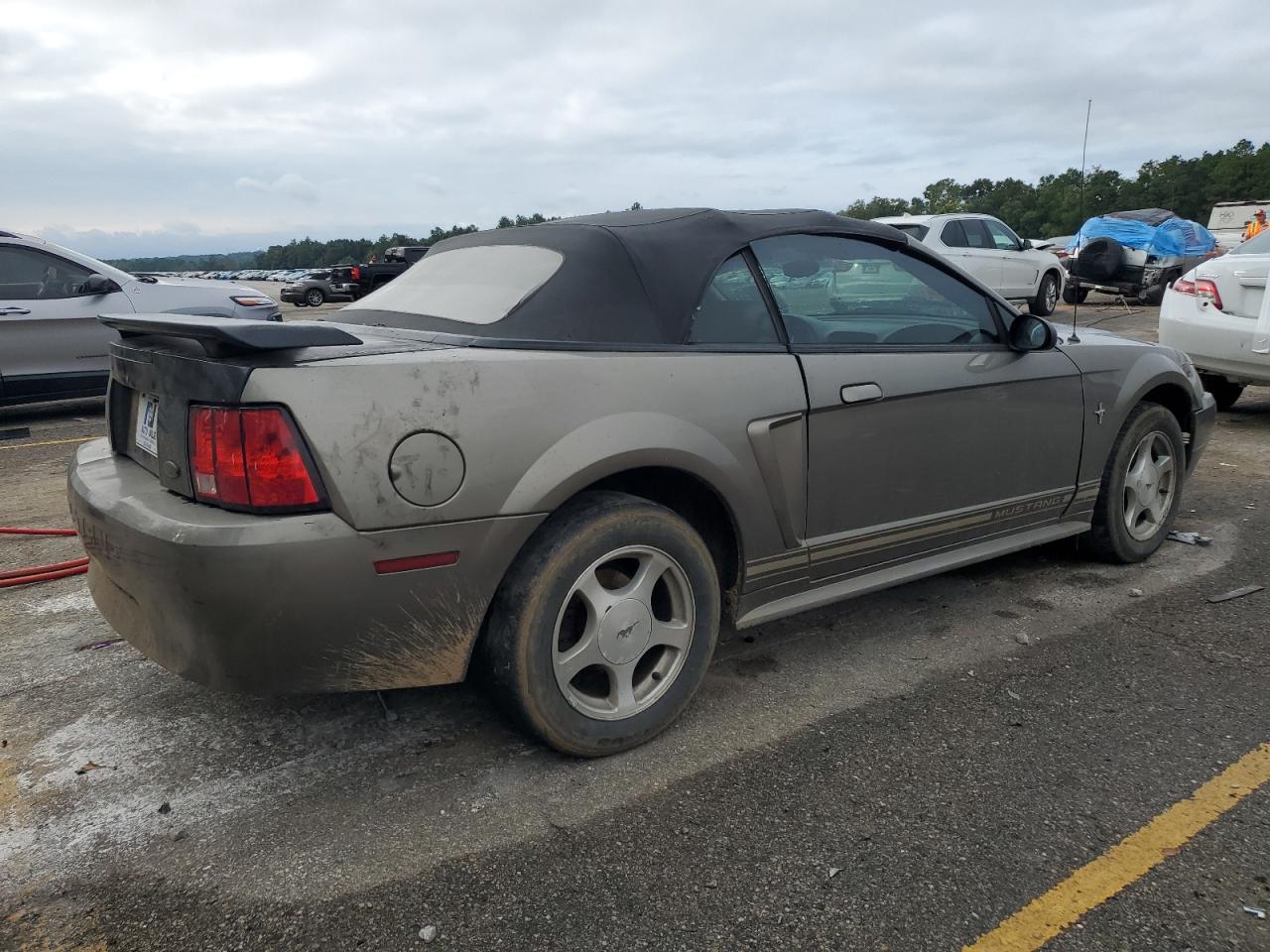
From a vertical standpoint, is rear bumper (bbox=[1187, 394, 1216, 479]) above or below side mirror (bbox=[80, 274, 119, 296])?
below

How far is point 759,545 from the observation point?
2.90 meters

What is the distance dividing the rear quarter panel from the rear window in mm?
354

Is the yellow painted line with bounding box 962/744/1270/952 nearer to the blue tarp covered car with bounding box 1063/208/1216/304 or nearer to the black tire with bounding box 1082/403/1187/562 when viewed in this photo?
the black tire with bounding box 1082/403/1187/562

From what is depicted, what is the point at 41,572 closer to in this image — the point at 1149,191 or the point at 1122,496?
the point at 1122,496

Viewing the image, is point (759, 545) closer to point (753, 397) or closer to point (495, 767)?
point (753, 397)

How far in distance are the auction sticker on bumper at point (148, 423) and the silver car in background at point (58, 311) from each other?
217 inches

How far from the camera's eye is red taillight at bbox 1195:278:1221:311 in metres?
6.86

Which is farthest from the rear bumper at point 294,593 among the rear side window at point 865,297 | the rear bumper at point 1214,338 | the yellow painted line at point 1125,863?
the rear bumper at point 1214,338

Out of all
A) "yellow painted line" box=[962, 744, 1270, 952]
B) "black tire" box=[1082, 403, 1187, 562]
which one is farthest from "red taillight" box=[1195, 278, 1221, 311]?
"yellow painted line" box=[962, 744, 1270, 952]

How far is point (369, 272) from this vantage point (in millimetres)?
29297

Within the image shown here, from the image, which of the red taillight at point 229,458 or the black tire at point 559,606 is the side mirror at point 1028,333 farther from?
the red taillight at point 229,458

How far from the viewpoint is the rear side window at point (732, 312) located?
2871 millimetres

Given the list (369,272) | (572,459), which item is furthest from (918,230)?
(369,272)

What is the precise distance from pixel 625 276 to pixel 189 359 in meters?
1.21
